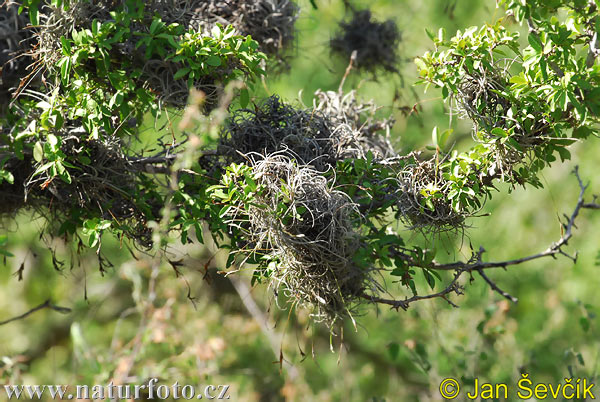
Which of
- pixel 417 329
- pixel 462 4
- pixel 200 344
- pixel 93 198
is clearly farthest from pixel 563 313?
pixel 93 198

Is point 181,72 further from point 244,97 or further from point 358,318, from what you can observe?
point 358,318

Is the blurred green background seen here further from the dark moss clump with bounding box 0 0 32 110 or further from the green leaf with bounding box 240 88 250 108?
the green leaf with bounding box 240 88 250 108

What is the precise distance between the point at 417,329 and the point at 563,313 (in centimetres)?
141

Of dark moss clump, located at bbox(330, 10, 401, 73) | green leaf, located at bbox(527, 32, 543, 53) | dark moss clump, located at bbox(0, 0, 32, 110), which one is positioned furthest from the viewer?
dark moss clump, located at bbox(330, 10, 401, 73)

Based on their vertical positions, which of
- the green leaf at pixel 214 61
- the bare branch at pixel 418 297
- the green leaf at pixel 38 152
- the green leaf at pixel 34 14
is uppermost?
the green leaf at pixel 34 14

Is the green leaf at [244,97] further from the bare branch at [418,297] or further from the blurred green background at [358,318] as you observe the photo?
the blurred green background at [358,318]

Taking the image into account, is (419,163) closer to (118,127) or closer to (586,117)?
(586,117)

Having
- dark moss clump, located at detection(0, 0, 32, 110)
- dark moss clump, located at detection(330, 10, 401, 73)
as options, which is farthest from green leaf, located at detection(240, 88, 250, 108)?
dark moss clump, located at detection(330, 10, 401, 73)

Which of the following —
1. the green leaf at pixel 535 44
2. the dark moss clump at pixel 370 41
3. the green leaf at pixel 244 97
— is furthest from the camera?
the dark moss clump at pixel 370 41

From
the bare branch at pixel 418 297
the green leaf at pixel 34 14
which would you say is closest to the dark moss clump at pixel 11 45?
the green leaf at pixel 34 14

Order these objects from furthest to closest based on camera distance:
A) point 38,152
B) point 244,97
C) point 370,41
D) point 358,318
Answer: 1. point 358,318
2. point 370,41
3. point 244,97
4. point 38,152

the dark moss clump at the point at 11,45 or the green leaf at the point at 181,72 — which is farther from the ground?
the dark moss clump at the point at 11,45

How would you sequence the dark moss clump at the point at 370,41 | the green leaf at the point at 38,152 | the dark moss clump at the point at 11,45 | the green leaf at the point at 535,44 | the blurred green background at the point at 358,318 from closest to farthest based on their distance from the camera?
the green leaf at the point at 535,44, the green leaf at the point at 38,152, the dark moss clump at the point at 11,45, the dark moss clump at the point at 370,41, the blurred green background at the point at 358,318

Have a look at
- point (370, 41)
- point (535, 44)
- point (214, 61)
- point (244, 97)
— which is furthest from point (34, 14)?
point (370, 41)
